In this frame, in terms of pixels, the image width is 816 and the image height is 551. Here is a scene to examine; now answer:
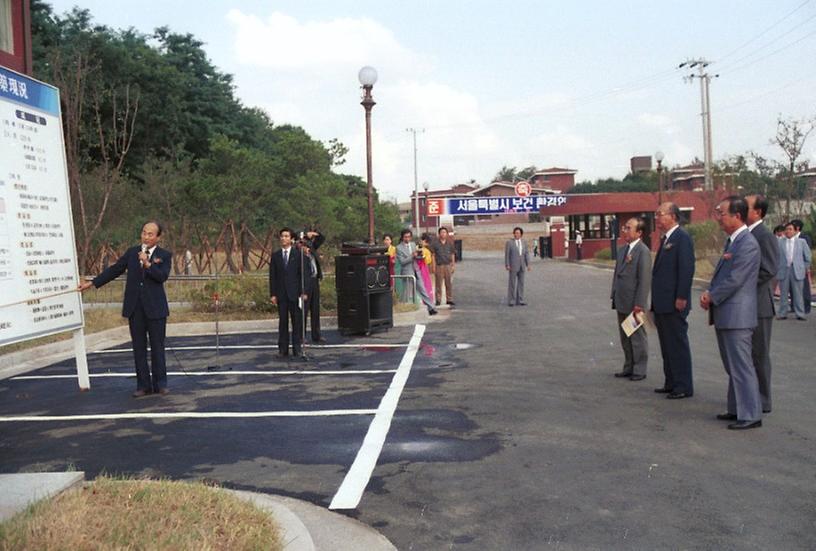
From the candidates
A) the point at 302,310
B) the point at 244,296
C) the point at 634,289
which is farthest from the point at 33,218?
the point at 244,296

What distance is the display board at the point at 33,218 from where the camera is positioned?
650 cm

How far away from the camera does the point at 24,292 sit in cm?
671

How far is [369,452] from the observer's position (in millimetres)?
6387

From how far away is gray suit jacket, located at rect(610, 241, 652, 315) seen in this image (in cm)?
923

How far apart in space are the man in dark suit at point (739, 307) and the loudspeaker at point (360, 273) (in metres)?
7.90

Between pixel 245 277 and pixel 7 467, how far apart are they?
464 inches

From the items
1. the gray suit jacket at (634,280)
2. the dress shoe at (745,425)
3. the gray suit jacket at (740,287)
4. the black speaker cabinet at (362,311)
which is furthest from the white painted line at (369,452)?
the black speaker cabinet at (362,311)

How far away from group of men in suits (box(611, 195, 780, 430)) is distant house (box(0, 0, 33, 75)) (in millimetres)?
9210

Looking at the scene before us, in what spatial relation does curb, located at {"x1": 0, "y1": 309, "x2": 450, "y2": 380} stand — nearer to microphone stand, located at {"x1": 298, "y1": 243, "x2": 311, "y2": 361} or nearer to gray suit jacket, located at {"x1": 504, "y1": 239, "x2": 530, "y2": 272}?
gray suit jacket, located at {"x1": 504, "y1": 239, "x2": 530, "y2": 272}

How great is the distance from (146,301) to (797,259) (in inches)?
443

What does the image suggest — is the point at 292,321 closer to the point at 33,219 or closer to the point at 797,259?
the point at 33,219

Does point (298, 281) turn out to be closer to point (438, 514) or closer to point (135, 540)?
point (438, 514)

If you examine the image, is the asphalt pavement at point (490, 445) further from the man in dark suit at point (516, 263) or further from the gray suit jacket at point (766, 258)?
the man in dark suit at point (516, 263)

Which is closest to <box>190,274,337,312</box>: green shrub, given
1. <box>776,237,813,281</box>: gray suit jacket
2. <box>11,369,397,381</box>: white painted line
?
<box>11,369,397,381</box>: white painted line
